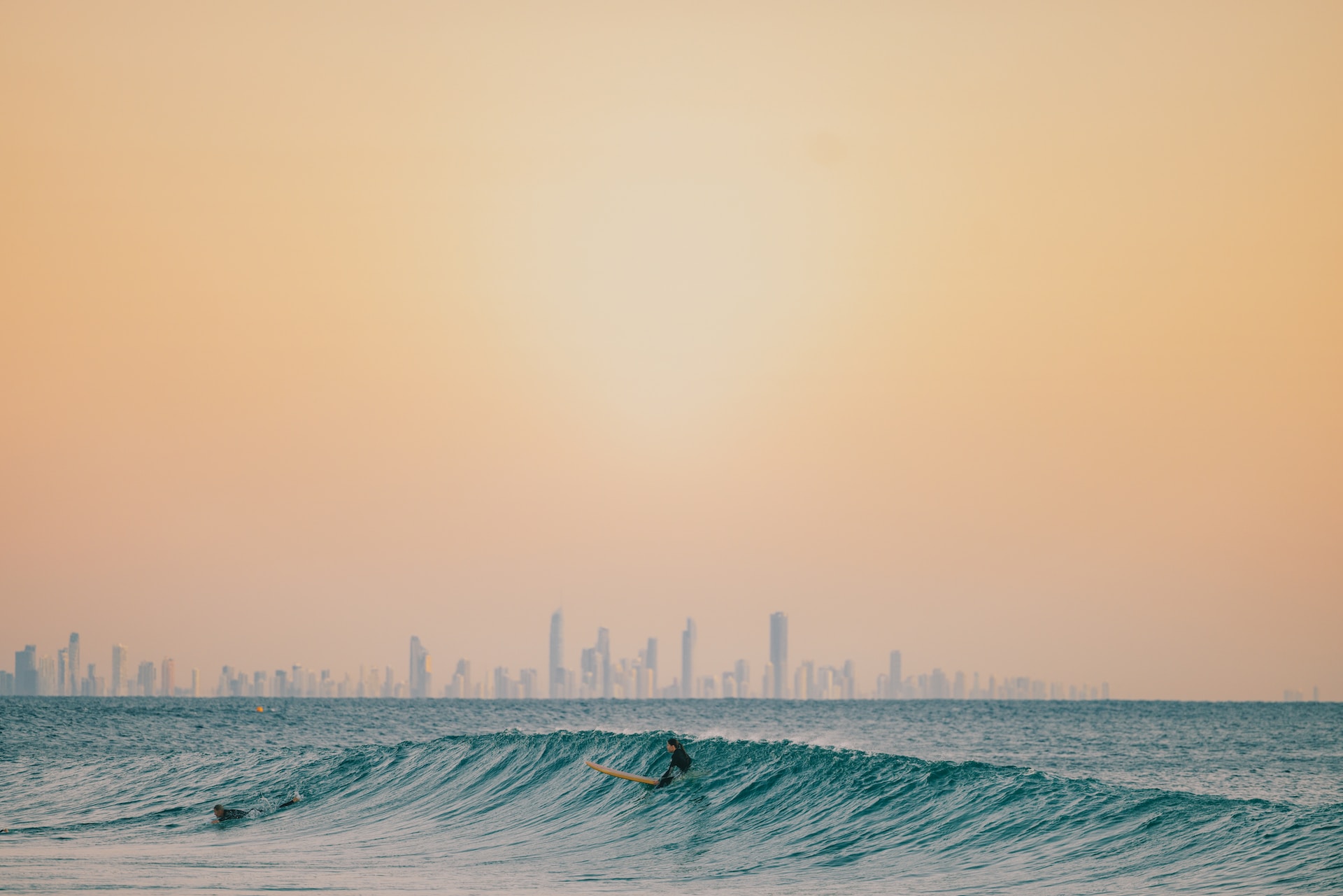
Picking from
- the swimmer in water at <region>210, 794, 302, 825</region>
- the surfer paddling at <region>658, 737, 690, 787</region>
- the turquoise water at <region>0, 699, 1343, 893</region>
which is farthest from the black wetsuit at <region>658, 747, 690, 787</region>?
the swimmer in water at <region>210, 794, 302, 825</region>

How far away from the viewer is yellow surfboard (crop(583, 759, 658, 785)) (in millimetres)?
25391

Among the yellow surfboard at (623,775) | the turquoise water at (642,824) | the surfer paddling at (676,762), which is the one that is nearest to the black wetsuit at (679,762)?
the surfer paddling at (676,762)

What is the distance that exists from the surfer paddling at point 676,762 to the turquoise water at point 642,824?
1.22ft

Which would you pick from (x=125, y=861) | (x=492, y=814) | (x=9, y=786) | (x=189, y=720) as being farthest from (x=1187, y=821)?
(x=189, y=720)

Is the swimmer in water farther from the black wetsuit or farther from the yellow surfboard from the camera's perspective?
the black wetsuit

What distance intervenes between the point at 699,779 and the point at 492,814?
15.1 ft

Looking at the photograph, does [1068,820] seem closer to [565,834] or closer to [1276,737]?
[565,834]

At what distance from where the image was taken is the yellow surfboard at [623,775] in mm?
25391

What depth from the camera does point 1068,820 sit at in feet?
60.7

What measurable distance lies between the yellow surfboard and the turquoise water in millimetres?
222

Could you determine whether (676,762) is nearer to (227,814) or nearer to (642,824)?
(642,824)

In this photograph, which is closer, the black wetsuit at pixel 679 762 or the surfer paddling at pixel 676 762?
the surfer paddling at pixel 676 762

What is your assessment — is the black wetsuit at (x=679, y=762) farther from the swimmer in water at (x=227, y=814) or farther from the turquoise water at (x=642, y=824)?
the swimmer in water at (x=227, y=814)

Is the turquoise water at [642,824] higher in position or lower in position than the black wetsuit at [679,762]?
lower
